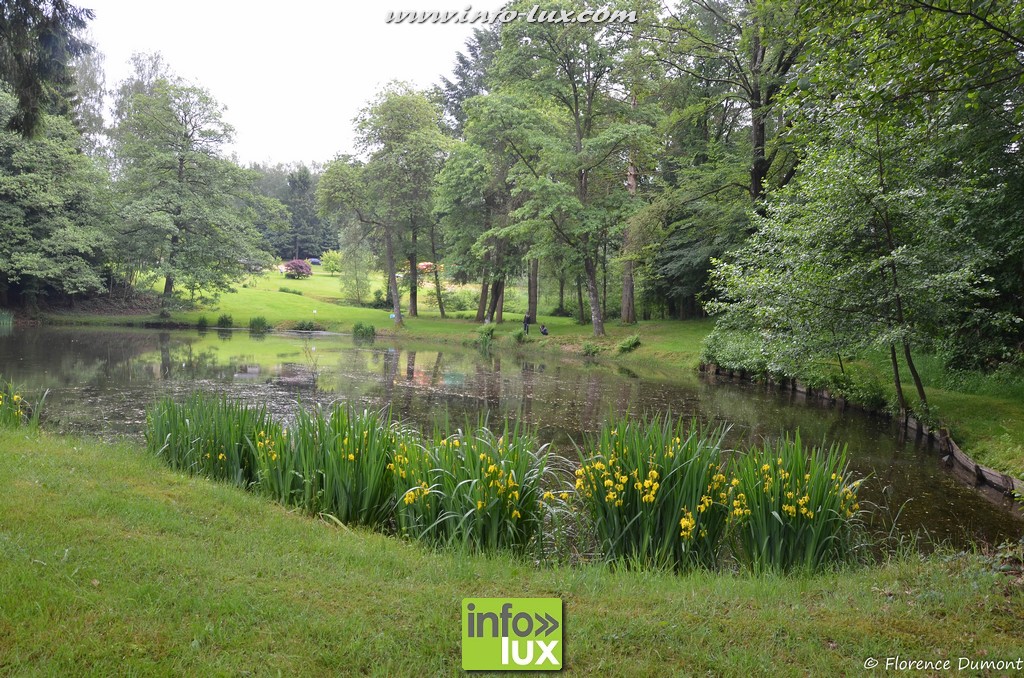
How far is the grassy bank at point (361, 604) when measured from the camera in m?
2.81

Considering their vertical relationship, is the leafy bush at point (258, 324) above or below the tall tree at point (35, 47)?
below

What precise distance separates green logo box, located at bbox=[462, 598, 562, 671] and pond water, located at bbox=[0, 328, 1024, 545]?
265 cm

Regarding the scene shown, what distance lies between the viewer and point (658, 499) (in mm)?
4883

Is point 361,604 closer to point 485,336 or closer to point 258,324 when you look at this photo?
point 485,336

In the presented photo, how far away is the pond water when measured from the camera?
318 inches

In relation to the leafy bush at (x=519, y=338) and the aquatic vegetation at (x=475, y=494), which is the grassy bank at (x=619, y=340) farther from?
the aquatic vegetation at (x=475, y=494)

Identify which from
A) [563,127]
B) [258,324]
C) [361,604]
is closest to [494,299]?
[563,127]

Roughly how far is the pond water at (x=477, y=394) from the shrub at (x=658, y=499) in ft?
2.03

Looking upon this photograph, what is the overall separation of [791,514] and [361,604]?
10.7ft

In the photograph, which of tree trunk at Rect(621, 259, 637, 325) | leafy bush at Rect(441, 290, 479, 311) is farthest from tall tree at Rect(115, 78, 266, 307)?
tree trunk at Rect(621, 259, 637, 325)

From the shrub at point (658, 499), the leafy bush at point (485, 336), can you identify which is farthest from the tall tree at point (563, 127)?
the shrub at point (658, 499)

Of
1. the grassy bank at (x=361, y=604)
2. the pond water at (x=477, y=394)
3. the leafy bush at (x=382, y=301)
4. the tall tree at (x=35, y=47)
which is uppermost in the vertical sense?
the tall tree at (x=35, y=47)

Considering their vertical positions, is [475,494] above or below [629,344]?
below

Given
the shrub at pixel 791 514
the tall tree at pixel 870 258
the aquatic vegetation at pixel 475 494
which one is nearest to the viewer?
the shrub at pixel 791 514
